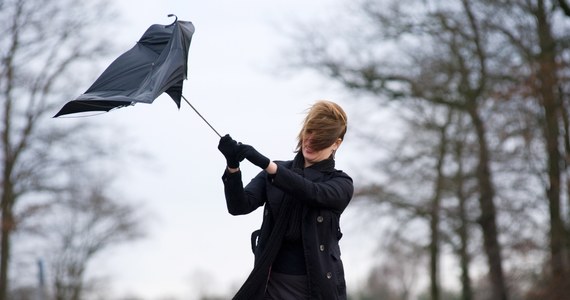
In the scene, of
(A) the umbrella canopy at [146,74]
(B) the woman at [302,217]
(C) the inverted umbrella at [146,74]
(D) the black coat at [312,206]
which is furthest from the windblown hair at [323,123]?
(A) the umbrella canopy at [146,74]

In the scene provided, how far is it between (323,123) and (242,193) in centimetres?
57

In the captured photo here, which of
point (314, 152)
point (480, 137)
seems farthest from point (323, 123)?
point (480, 137)

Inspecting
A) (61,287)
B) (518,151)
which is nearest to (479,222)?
(518,151)

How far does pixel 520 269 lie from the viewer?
79.0 ft

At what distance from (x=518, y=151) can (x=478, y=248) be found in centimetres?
468

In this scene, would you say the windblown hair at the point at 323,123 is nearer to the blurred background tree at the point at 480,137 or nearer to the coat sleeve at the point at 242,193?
the coat sleeve at the point at 242,193

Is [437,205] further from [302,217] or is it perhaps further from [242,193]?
[242,193]

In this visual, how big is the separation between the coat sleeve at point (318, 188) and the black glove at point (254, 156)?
111 millimetres

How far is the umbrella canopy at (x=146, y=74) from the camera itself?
5.15 meters

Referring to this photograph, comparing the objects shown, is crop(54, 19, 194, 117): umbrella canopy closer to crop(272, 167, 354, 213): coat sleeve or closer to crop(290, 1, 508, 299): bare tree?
crop(272, 167, 354, 213): coat sleeve

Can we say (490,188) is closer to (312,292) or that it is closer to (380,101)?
(380,101)

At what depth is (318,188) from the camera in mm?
5180

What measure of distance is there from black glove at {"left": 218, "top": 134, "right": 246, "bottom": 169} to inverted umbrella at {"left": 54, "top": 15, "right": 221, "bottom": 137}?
10.3 inches

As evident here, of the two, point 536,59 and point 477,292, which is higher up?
point 536,59
